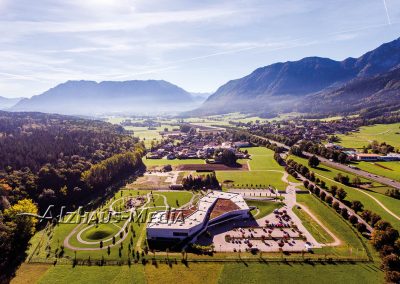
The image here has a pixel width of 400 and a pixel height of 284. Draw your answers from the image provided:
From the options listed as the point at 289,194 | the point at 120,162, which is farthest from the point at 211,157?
the point at 289,194

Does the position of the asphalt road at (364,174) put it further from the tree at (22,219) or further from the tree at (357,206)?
the tree at (22,219)

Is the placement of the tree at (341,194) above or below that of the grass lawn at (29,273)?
above

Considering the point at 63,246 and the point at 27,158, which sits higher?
the point at 27,158

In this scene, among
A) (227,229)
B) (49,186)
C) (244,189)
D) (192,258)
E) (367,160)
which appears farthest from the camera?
(367,160)

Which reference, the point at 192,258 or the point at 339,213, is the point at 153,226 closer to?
the point at 192,258

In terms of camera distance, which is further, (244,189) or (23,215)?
(244,189)

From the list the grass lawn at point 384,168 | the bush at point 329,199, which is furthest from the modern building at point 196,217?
the grass lawn at point 384,168
